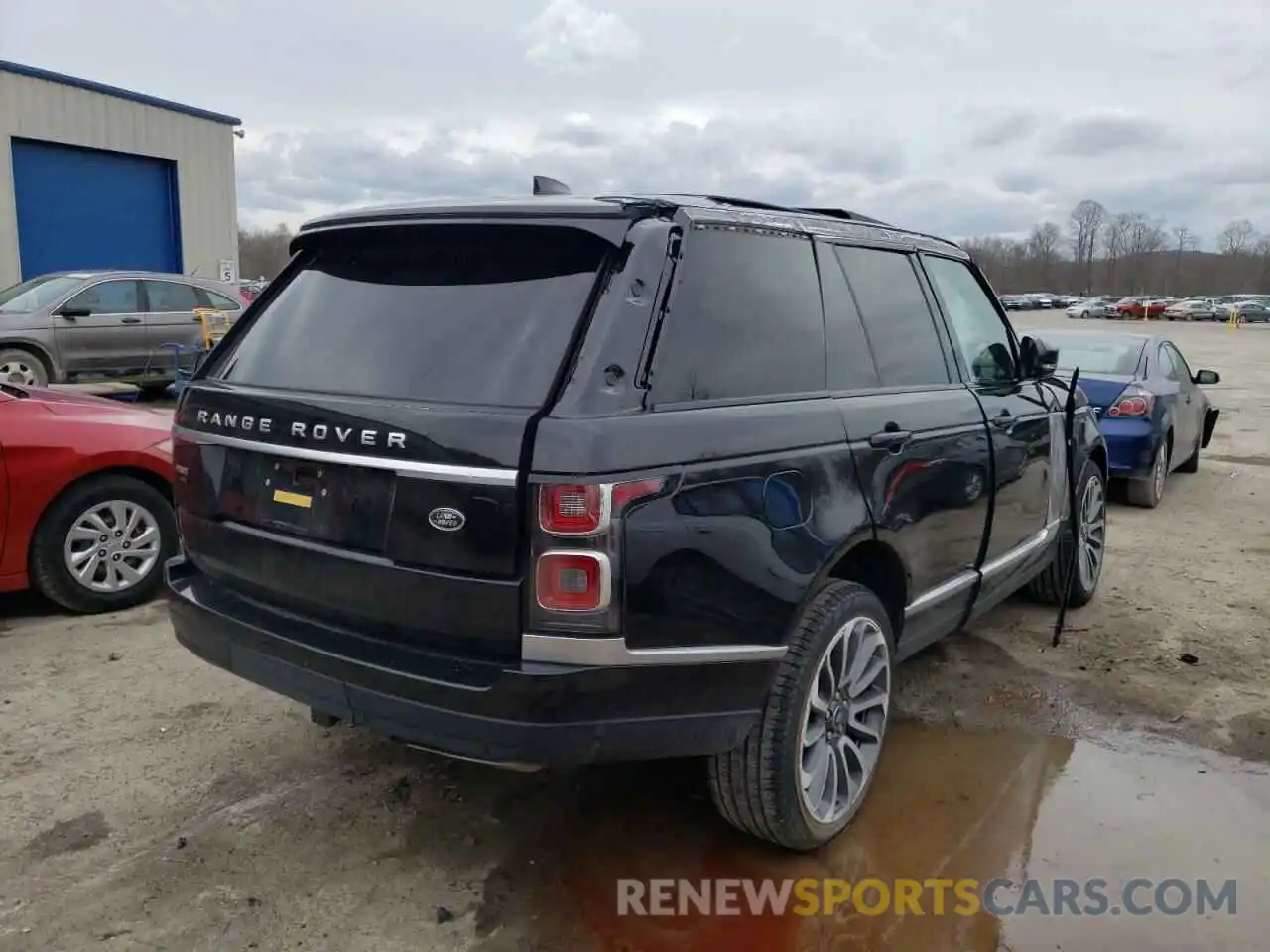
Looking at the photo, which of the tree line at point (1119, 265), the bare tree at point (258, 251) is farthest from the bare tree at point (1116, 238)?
the bare tree at point (258, 251)

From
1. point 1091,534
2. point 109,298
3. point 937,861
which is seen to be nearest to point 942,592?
point 937,861

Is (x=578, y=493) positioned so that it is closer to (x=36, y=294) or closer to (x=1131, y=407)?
(x=1131, y=407)

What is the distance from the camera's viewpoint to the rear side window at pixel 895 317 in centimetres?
358

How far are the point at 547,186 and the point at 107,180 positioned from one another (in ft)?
62.5

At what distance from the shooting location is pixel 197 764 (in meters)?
3.66

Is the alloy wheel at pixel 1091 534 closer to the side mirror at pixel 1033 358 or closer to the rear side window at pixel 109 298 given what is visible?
the side mirror at pixel 1033 358

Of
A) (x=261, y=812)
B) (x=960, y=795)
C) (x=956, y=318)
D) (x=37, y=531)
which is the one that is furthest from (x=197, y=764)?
(x=956, y=318)

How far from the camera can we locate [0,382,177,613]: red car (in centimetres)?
491

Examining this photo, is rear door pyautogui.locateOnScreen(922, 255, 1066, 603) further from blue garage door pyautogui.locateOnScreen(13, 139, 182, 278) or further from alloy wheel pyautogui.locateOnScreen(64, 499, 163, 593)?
blue garage door pyautogui.locateOnScreen(13, 139, 182, 278)

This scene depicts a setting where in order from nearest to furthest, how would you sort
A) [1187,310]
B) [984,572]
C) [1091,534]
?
[984,572], [1091,534], [1187,310]

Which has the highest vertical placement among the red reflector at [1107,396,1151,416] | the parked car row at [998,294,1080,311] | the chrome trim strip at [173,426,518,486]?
the parked car row at [998,294,1080,311]

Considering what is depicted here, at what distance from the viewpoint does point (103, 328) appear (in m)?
12.7

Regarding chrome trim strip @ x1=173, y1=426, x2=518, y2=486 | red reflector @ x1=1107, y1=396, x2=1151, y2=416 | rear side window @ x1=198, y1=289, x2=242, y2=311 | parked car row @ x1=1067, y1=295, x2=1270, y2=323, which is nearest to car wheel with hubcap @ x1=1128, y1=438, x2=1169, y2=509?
red reflector @ x1=1107, y1=396, x2=1151, y2=416

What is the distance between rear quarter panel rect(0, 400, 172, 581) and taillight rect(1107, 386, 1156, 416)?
22.7ft
